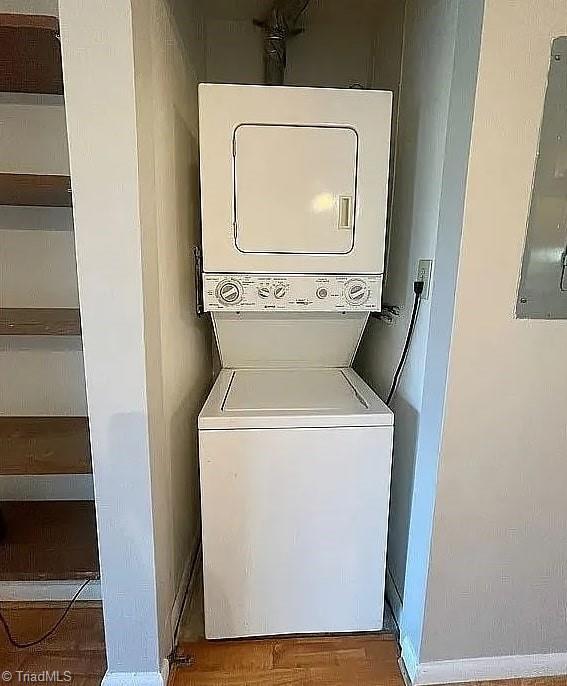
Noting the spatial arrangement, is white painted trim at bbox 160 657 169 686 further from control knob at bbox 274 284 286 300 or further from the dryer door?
the dryer door

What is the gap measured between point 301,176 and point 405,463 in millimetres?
1057

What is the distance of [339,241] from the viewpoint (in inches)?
63.9

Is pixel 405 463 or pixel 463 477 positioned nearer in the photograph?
pixel 463 477

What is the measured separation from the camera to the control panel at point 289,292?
5.36 feet

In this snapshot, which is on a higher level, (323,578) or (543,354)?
(543,354)

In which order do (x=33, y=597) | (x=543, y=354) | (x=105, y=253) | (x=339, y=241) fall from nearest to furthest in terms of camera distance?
(x=105, y=253), (x=543, y=354), (x=339, y=241), (x=33, y=597)

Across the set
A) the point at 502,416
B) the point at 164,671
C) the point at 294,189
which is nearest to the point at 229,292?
the point at 294,189

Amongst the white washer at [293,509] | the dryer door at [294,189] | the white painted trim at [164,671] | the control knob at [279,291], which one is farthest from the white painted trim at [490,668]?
the dryer door at [294,189]

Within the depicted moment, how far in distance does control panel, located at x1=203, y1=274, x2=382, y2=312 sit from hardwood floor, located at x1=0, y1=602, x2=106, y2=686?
120 cm

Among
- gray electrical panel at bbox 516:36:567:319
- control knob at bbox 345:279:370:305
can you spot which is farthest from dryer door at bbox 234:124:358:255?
gray electrical panel at bbox 516:36:567:319

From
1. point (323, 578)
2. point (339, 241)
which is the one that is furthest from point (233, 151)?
point (323, 578)

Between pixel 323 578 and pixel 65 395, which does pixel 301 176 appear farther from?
pixel 323 578

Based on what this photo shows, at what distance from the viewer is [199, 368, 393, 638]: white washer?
1.45m

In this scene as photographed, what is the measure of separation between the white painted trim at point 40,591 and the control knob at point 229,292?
1.17m
